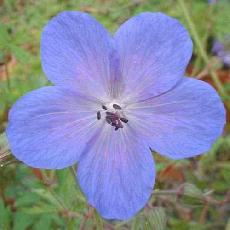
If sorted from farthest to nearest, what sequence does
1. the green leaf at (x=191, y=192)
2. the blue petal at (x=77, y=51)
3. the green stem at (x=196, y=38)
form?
the green stem at (x=196, y=38) < the green leaf at (x=191, y=192) < the blue petal at (x=77, y=51)

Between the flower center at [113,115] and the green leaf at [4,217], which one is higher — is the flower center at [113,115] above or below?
above

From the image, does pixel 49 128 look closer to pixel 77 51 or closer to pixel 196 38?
pixel 77 51

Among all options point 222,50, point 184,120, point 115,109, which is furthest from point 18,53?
point 222,50

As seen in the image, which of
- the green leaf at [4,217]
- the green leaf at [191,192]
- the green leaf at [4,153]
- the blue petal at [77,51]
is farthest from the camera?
the green leaf at [4,217]

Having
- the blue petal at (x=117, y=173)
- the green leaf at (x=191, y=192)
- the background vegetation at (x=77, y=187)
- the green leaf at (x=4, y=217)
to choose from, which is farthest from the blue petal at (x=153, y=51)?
the green leaf at (x=4, y=217)

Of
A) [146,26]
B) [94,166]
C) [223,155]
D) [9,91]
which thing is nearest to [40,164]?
[94,166]

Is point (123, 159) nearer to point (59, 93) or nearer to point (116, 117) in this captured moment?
point (116, 117)

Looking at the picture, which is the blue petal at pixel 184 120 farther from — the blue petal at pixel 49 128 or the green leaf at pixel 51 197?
the green leaf at pixel 51 197
